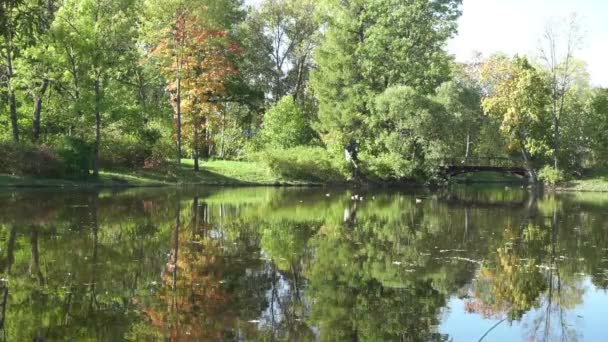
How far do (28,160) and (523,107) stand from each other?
37021 mm

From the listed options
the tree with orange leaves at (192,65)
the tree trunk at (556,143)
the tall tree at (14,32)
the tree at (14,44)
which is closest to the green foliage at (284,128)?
the tree with orange leaves at (192,65)

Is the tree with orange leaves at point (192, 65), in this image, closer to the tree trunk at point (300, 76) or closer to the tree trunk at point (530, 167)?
the tree trunk at point (300, 76)

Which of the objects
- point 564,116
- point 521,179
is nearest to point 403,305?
point 564,116

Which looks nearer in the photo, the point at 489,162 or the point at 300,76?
the point at 489,162

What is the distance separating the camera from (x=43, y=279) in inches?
401

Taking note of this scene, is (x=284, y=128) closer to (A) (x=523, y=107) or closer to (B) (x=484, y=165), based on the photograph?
(B) (x=484, y=165)

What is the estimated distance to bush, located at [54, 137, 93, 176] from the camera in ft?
111

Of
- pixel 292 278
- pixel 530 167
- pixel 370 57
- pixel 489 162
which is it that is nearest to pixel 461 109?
pixel 370 57

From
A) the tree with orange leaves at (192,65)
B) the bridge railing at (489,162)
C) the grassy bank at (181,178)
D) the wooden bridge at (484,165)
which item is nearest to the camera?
the grassy bank at (181,178)

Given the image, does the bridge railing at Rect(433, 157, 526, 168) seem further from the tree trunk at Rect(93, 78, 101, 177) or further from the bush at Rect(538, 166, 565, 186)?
the tree trunk at Rect(93, 78, 101, 177)

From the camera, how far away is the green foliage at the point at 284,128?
46.3 metres

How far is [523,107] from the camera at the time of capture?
1965 inches

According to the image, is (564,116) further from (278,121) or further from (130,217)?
(130,217)

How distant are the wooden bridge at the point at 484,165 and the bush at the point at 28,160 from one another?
29068mm
